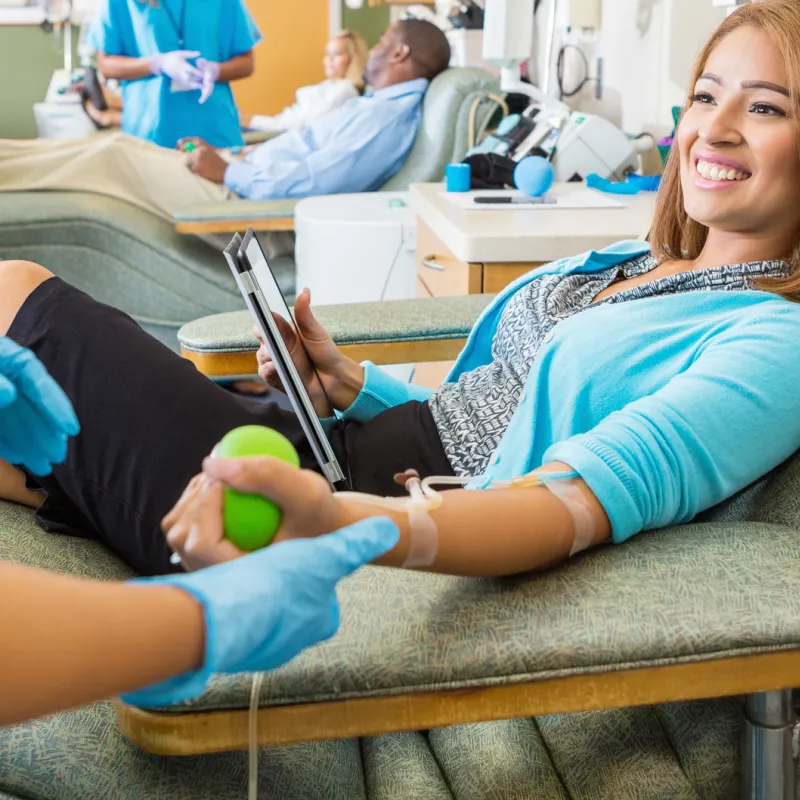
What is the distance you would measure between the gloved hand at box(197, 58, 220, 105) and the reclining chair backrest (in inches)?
36.4

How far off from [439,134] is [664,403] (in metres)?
2.48

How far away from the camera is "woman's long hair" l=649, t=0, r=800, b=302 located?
1084mm

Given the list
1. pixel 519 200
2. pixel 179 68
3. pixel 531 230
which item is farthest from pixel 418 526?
pixel 179 68

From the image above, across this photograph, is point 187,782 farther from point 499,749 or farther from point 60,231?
point 60,231

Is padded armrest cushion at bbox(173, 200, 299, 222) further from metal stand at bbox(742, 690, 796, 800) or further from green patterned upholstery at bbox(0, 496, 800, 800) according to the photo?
Answer: metal stand at bbox(742, 690, 796, 800)

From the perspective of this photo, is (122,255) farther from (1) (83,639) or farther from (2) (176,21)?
(1) (83,639)

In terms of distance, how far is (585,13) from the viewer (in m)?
2.88

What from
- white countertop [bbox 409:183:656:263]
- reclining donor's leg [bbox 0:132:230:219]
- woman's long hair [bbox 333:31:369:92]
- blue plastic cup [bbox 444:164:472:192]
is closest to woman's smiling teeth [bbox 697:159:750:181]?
white countertop [bbox 409:183:656:263]

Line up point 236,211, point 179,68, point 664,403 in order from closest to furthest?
point 664,403 < point 236,211 < point 179,68

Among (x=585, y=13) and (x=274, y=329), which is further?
(x=585, y=13)

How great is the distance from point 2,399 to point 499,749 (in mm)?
519

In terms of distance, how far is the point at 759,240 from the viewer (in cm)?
117

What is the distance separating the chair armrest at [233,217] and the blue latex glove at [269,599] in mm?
2398

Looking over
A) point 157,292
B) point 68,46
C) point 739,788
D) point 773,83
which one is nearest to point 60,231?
point 157,292
